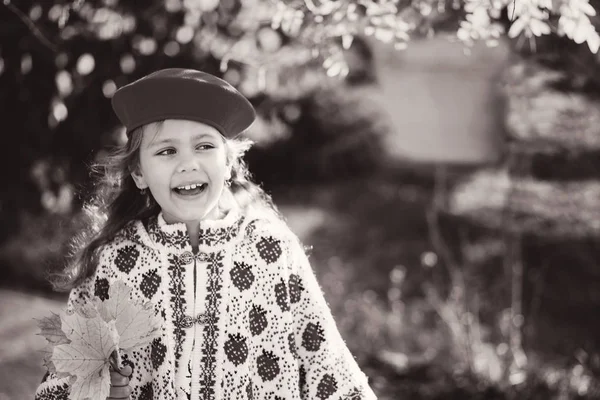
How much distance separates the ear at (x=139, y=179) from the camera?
252 cm

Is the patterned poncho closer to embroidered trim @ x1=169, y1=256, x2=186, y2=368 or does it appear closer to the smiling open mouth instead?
embroidered trim @ x1=169, y1=256, x2=186, y2=368

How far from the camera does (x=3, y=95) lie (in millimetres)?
3918

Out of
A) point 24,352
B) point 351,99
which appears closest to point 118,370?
point 24,352

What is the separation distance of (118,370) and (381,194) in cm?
519

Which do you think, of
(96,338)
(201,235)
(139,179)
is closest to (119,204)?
(139,179)

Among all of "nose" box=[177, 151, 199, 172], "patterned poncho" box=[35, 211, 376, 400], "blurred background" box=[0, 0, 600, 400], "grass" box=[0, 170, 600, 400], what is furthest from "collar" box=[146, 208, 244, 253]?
"blurred background" box=[0, 0, 600, 400]

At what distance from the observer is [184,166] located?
7.58ft

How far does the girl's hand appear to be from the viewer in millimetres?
2193

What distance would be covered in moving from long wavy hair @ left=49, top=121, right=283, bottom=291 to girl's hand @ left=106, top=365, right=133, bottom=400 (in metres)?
0.46

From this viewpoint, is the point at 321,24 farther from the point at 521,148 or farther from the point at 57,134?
the point at 521,148

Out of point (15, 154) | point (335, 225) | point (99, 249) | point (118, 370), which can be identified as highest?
point (335, 225)

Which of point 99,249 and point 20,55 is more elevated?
point 20,55

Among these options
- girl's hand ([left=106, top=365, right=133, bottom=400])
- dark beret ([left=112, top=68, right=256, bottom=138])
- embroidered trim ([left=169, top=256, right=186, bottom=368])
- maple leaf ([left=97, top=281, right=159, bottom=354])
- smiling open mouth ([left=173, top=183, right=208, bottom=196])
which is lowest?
girl's hand ([left=106, top=365, right=133, bottom=400])

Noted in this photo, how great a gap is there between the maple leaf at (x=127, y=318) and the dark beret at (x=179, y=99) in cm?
54
